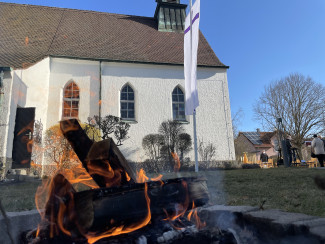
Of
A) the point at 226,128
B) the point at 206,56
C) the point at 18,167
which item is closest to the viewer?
the point at 18,167

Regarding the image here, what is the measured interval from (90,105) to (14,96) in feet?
11.3

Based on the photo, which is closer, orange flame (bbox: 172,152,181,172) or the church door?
the church door

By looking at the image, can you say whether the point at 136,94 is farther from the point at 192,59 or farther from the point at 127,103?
the point at 192,59

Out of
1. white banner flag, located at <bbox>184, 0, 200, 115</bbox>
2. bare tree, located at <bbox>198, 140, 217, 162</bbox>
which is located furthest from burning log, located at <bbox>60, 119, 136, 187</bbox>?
bare tree, located at <bbox>198, 140, 217, 162</bbox>

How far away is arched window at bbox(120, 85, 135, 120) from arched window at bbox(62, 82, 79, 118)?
239 centimetres

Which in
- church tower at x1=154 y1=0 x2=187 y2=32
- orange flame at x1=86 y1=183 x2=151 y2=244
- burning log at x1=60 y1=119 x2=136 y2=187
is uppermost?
church tower at x1=154 y1=0 x2=187 y2=32

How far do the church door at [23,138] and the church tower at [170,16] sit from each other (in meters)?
10.7

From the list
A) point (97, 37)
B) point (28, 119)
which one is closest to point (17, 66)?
point (28, 119)

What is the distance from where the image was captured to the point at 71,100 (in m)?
12.0

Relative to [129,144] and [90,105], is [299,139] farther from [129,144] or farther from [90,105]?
[90,105]

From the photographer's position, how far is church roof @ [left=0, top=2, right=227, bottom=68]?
37.6ft

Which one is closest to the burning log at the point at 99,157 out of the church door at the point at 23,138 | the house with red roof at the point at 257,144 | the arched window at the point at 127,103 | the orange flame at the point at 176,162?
the church door at the point at 23,138

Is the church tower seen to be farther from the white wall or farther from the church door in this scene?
the church door

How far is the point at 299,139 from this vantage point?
80.5ft
